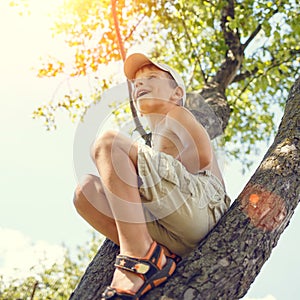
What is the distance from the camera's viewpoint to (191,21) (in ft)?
25.5

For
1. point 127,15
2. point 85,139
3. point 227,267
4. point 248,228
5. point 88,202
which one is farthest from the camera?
point 127,15

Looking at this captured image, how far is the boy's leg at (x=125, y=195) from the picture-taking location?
2.28 metres

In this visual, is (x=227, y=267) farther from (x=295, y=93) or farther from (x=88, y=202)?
(x=295, y=93)

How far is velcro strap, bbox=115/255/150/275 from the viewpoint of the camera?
220 centimetres

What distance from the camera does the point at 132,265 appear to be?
2221 millimetres

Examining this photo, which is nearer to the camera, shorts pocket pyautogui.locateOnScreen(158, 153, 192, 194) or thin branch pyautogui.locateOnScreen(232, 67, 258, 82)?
shorts pocket pyautogui.locateOnScreen(158, 153, 192, 194)

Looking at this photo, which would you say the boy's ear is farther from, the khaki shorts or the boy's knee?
the boy's knee

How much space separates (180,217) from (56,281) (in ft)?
21.1

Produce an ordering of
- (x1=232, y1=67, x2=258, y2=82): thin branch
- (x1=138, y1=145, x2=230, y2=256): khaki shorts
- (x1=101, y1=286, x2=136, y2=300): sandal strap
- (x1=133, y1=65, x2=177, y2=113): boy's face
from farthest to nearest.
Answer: (x1=232, y1=67, x2=258, y2=82): thin branch, (x1=133, y1=65, x2=177, y2=113): boy's face, (x1=138, y1=145, x2=230, y2=256): khaki shorts, (x1=101, y1=286, x2=136, y2=300): sandal strap

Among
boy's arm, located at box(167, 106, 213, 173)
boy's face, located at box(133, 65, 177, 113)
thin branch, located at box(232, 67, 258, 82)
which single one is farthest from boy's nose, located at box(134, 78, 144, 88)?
thin branch, located at box(232, 67, 258, 82)

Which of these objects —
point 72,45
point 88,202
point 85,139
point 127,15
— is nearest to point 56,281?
point 72,45

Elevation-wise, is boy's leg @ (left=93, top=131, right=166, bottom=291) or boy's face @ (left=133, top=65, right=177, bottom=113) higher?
boy's face @ (left=133, top=65, right=177, bottom=113)

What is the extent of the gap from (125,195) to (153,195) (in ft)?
0.56

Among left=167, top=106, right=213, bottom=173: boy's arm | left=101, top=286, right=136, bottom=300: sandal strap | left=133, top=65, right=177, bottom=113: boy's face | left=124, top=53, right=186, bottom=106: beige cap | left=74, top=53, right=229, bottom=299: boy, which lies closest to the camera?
left=101, top=286, right=136, bottom=300: sandal strap
